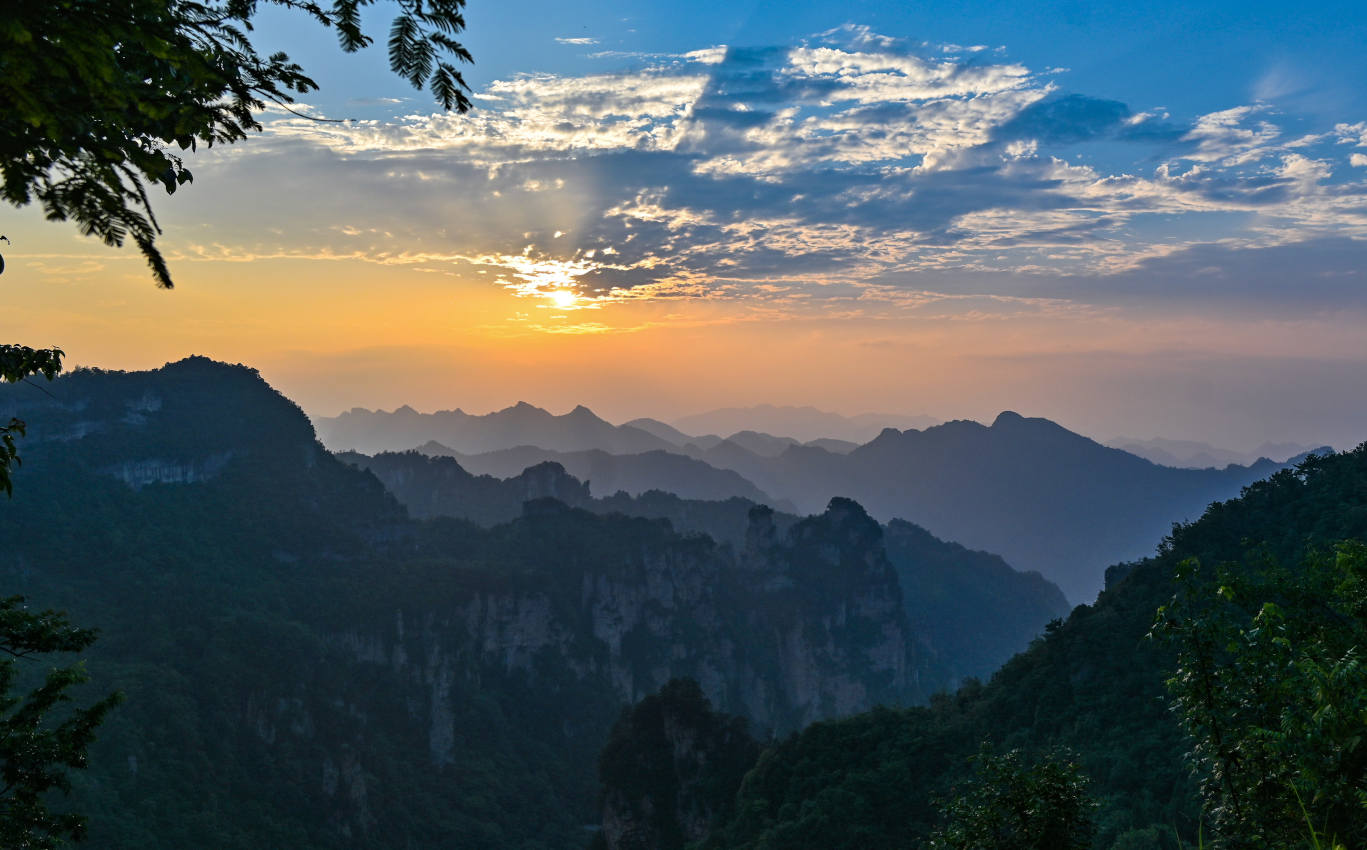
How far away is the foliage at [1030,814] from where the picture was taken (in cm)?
1434

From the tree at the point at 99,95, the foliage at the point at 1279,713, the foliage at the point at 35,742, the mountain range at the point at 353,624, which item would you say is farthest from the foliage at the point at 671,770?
the tree at the point at 99,95

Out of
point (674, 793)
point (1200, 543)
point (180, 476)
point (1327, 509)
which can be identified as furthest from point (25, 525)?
point (1327, 509)

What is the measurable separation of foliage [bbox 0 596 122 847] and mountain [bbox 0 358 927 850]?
5399 centimetres

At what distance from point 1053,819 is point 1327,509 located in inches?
1975

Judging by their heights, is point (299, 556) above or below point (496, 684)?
above

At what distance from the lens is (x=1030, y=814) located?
14539 millimetres

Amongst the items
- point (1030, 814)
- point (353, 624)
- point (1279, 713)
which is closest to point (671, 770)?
point (353, 624)

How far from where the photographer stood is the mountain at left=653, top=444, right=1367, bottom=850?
43.5 metres

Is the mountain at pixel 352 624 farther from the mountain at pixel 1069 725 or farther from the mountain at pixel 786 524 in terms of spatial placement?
the mountain at pixel 1069 725

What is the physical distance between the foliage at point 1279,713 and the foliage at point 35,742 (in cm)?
1531

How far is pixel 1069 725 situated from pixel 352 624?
3241 inches

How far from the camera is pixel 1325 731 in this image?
364 inches

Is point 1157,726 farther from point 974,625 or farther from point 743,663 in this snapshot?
point 974,625

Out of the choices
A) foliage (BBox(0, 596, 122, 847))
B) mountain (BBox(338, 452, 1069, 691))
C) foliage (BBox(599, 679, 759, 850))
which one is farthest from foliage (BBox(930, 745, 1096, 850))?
mountain (BBox(338, 452, 1069, 691))
